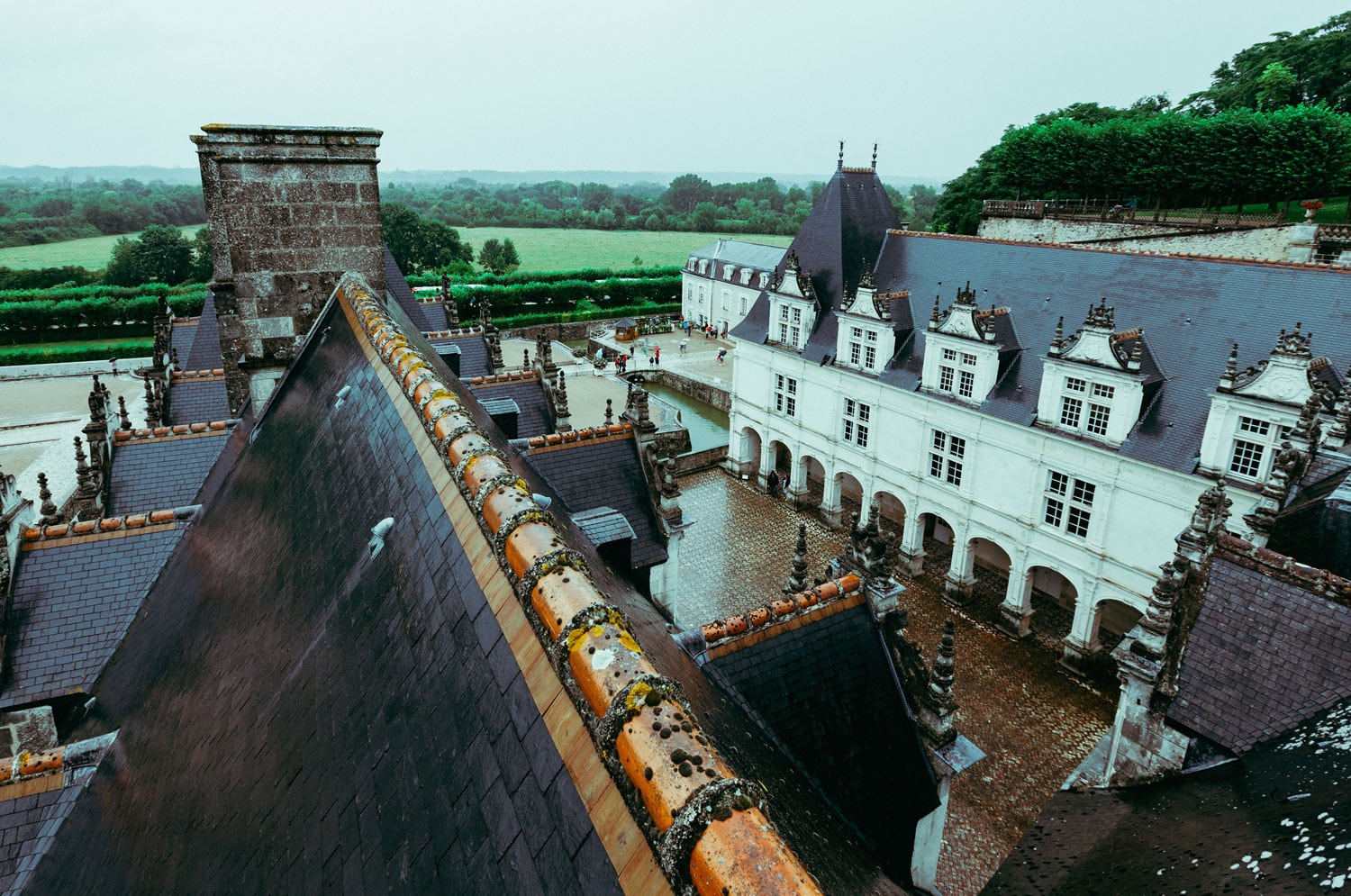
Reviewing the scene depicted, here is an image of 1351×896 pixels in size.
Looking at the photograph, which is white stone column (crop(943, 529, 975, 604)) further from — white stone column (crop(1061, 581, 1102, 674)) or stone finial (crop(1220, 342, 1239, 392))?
stone finial (crop(1220, 342, 1239, 392))

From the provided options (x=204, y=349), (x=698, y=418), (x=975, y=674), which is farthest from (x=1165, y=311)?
(x=204, y=349)

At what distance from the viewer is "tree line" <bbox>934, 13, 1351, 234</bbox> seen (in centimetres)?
4681

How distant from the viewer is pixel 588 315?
6950 centimetres

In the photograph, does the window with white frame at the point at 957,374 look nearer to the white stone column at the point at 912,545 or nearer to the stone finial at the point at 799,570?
the white stone column at the point at 912,545

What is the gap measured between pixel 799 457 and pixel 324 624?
91.6ft

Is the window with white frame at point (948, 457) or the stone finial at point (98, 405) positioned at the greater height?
the stone finial at point (98, 405)

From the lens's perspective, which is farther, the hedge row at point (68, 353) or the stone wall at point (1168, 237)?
the hedge row at point (68, 353)

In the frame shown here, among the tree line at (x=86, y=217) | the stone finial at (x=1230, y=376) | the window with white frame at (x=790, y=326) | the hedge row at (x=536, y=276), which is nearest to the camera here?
the stone finial at (x=1230, y=376)

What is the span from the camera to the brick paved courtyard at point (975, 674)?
17109 mm

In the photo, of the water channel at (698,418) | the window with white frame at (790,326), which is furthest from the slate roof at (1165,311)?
the water channel at (698,418)

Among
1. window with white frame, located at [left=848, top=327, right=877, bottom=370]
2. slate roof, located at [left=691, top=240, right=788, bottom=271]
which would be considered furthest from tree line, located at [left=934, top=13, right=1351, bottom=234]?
window with white frame, located at [left=848, top=327, right=877, bottom=370]

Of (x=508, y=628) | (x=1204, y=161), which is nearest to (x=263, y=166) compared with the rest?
(x=508, y=628)

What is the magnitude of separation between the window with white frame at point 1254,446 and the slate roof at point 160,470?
77.3ft

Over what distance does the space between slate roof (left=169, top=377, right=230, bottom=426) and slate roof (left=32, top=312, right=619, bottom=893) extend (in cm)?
1532
